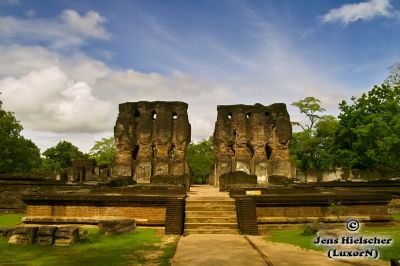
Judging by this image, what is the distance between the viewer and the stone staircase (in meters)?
9.29

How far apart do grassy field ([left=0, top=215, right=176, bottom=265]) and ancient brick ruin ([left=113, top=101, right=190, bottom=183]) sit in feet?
59.1

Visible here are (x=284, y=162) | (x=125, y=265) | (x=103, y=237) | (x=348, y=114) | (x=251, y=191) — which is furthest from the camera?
(x=348, y=114)

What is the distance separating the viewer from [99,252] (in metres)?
6.89

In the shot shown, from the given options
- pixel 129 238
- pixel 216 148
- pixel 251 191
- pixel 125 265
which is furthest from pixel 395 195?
pixel 216 148

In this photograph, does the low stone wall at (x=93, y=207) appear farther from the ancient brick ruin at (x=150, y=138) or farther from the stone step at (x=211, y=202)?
the ancient brick ruin at (x=150, y=138)

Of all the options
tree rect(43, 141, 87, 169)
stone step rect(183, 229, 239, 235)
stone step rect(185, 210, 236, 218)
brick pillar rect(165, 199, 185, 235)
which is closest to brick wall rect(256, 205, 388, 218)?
stone step rect(185, 210, 236, 218)

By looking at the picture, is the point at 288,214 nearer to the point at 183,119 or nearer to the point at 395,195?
the point at 395,195

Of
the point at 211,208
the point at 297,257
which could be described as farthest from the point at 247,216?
the point at 297,257

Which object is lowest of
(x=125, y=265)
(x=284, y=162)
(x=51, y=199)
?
(x=125, y=265)

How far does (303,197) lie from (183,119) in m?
17.6

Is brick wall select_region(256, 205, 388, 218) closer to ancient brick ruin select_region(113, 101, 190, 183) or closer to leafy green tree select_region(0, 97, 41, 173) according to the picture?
ancient brick ruin select_region(113, 101, 190, 183)

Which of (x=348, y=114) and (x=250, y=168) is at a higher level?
(x=348, y=114)

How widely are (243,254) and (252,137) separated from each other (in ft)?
68.4

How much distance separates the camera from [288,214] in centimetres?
1007
